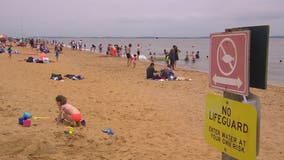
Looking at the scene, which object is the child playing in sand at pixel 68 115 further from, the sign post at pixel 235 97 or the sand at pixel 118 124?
the sign post at pixel 235 97

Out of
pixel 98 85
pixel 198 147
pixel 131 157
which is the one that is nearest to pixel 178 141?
pixel 198 147

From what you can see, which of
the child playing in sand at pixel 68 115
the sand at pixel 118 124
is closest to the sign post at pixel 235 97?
the sand at pixel 118 124

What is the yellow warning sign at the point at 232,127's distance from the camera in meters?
1.67

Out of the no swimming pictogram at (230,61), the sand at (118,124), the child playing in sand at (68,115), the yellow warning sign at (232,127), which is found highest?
the no swimming pictogram at (230,61)

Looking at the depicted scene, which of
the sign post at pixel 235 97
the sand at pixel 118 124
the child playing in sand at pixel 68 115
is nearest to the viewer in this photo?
the sign post at pixel 235 97

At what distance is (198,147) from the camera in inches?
261

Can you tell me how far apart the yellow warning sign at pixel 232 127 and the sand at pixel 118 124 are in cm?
387

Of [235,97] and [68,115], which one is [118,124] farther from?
[235,97]

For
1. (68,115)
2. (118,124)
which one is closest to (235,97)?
(68,115)

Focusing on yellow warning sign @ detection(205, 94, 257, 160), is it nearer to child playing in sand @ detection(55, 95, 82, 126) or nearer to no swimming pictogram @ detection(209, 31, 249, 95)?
no swimming pictogram @ detection(209, 31, 249, 95)

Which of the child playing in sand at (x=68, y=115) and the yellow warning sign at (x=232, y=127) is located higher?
the yellow warning sign at (x=232, y=127)

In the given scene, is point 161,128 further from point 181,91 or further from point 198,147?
point 181,91

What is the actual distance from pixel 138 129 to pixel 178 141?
3.66ft

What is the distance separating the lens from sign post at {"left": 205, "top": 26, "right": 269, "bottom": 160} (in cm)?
167
